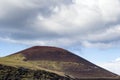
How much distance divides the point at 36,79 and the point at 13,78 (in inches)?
529

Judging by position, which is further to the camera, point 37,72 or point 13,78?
point 37,72

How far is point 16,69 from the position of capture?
18600cm

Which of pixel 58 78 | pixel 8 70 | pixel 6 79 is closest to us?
pixel 6 79

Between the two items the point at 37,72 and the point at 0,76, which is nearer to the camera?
the point at 0,76

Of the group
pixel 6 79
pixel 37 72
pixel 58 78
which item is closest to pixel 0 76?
pixel 6 79

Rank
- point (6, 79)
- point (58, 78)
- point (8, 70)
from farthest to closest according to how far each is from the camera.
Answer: point (58, 78) < point (8, 70) < point (6, 79)

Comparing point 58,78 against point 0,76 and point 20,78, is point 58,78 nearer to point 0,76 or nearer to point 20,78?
point 20,78

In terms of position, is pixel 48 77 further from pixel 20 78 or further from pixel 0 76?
pixel 0 76

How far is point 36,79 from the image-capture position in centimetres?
17838

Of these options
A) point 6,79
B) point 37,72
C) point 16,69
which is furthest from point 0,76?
point 37,72

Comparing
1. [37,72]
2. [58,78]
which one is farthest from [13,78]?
[58,78]

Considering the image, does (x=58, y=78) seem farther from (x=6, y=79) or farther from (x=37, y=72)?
(x=6, y=79)

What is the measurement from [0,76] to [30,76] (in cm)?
1887

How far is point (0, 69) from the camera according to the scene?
179m
